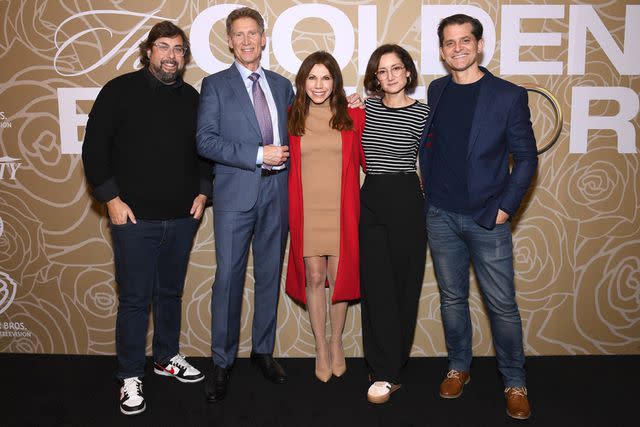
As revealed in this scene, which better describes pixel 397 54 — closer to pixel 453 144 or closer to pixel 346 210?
pixel 453 144

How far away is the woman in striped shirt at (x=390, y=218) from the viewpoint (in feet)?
9.31

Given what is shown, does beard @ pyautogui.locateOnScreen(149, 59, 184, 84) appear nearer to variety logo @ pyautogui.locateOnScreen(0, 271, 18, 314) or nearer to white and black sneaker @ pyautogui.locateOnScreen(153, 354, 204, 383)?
white and black sneaker @ pyautogui.locateOnScreen(153, 354, 204, 383)

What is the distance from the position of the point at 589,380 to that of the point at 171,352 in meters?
2.58

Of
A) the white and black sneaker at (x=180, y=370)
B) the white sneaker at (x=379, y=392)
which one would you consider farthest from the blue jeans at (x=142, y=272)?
the white sneaker at (x=379, y=392)

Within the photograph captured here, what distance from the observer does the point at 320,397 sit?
2.91 m

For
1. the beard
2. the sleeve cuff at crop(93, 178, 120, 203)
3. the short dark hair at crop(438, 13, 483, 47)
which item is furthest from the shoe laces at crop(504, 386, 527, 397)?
the beard

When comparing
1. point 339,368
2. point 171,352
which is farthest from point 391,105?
point 171,352

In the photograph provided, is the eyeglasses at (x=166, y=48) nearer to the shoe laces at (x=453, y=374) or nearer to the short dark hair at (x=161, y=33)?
the short dark hair at (x=161, y=33)

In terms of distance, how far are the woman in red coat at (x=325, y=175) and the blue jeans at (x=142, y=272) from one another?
67cm

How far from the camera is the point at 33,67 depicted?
11.0ft

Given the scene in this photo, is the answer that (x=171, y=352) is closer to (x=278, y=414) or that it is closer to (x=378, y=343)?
(x=278, y=414)

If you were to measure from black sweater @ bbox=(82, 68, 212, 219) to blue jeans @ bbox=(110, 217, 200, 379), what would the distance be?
0.10 metres

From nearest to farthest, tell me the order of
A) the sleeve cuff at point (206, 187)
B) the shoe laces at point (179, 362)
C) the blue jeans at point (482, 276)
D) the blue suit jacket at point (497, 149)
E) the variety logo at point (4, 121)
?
the blue suit jacket at point (497, 149), the blue jeans at point (482, 276), the sleeve cuff at point (206, 187), the shoe laces at point (179, 362), the variety logo at point (4, 121)

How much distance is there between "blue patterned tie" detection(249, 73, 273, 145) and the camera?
9.57 feet
